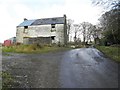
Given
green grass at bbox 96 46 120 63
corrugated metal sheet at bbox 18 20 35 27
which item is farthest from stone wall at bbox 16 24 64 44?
green grass at bbox 96 46 120 63

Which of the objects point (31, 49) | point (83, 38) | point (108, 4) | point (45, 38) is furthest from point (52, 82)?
point (83, 38)

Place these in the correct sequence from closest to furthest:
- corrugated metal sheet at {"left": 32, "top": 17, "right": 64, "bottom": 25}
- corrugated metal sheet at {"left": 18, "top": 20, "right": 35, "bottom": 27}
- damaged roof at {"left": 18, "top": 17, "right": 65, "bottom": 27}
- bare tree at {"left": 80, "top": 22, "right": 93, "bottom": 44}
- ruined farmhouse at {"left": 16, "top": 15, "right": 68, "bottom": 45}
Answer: ruined farmhouse at {"left": 16, "top": 15, "right": 68, "bottom": 45} < corrugated metal sheet at {"left": 32, "top": 17, "right": 64, "bottom": 25} < damaged roof at {"left": 18, "top": 17, "right": 65, "bottom": 27} < corrugated metal sheet at {"left": 18, "top": 20, "right": 35, "bottom": 27} < bare tree at {"left": 80, "top": 22, "right": 93, "bottom": 44}

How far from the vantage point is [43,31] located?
57.7 m

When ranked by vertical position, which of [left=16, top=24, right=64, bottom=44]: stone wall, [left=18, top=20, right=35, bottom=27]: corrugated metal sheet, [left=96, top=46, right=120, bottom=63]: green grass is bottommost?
[left=96, top=46, right=120, bottom=63]: green grass

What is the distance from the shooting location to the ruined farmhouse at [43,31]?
56188 mm

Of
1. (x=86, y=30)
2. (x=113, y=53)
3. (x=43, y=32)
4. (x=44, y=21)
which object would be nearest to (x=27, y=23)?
(x=44, y=21)

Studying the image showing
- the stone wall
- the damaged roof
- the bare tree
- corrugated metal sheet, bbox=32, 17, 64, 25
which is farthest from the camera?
the bare tree

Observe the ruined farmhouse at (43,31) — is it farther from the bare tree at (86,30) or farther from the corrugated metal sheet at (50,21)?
the bare tree at (86,30)

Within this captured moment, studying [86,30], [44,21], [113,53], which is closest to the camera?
[113,53]

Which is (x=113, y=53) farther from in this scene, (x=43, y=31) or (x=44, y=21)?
(x=44, y=21)

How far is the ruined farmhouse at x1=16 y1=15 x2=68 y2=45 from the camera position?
5619 centimetres

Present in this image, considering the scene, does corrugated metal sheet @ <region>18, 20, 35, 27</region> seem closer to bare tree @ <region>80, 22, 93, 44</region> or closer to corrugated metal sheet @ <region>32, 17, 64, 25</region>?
corrugated metal sheet @ <region>32, 17, 64, 25</region>

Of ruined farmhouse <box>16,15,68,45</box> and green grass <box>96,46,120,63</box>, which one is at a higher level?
ruined farmhouse <box>16,15,68,45</box>

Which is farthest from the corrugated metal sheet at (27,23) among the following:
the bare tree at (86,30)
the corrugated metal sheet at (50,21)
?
the bare tree at (86,30)
